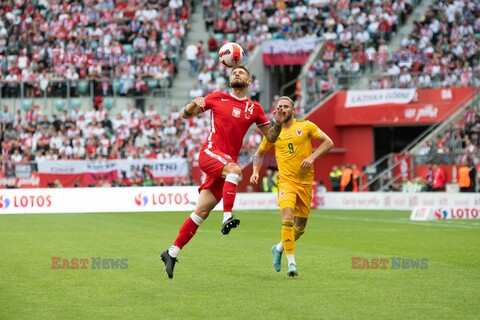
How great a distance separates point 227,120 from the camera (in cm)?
1239

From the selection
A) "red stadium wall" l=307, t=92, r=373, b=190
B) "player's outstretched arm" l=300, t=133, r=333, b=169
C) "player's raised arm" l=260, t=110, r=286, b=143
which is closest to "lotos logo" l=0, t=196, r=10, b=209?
"red stadium wall" l=307, t=92, r=373, b=190

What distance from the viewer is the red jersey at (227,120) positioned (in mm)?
12398

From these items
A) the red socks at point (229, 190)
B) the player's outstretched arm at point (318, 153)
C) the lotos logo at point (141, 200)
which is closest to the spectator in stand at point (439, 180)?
the lotos logo at point (141, 200)

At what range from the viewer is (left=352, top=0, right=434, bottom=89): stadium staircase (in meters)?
43.2

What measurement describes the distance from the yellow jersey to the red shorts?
1359mm

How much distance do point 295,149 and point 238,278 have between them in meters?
1.99

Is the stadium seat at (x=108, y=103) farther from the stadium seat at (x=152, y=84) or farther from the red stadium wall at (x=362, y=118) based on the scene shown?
the red stadium wall at (x=362, y=118)

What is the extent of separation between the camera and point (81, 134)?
41500mm

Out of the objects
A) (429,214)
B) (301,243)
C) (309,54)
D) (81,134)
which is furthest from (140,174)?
(301,243)

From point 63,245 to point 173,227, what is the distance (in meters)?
6.81

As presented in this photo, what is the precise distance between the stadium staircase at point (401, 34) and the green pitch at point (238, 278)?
20.0 metres

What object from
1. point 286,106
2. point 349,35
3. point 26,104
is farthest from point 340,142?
point 286,106

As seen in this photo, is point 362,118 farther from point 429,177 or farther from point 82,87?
point 82,87

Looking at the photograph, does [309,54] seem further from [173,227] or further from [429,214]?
[173,227]
